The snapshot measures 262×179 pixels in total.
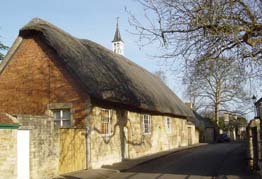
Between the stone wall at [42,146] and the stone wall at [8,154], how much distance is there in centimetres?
85

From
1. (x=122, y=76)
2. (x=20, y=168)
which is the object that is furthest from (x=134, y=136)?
(x=20, y=168)

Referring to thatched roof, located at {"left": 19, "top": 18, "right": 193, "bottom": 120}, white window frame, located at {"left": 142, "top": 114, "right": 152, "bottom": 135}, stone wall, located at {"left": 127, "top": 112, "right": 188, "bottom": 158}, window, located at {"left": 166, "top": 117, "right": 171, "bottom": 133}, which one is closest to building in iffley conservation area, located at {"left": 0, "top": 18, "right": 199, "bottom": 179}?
thatched roof, located at {"left": 19, "top": 18, "right": 193, "bottom": 120}

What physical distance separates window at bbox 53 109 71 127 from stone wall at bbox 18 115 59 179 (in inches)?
138

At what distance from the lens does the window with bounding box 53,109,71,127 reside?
68.5ft

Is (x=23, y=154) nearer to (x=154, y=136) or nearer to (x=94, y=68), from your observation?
(x=94, y=68)

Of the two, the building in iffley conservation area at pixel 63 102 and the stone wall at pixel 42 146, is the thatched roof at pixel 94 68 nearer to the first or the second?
the building in iffley conservation area at pixel 63 102

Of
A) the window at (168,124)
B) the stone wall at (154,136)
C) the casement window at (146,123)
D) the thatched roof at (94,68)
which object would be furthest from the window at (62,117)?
the window at (168,124)

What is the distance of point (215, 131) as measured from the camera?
62969 millimetres

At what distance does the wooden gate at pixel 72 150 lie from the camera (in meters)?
17.9

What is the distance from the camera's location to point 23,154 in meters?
14.7

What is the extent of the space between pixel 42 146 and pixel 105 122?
6.70 m

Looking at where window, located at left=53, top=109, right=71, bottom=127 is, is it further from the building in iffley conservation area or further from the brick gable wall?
the brick gable wall

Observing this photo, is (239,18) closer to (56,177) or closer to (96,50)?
(56,177)

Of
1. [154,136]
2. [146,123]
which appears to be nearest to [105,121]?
[146,123]
